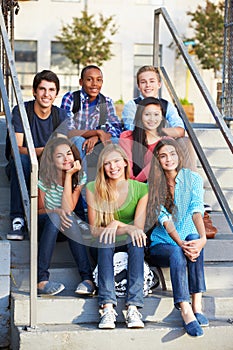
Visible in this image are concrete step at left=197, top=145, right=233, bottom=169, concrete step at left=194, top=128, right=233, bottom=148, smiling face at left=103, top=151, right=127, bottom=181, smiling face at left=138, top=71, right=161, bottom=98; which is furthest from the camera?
concrete step at left=194, top=128, right=233, bottom=148

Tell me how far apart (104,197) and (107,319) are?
0.80 m

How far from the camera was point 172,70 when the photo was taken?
27.5m

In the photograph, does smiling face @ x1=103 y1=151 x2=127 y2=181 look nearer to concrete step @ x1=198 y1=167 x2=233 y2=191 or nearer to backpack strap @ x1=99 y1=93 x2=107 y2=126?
backpack strap @ x1=99 y1=93 x2=107 y2=126

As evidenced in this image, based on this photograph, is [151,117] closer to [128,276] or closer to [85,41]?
[128,276]

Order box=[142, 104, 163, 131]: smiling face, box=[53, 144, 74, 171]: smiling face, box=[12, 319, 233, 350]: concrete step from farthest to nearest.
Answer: box=[142, 104, 163, 131]: smiling face, box=[53, 144, 74, 171]: smiling face, box=[12, 319, 233, 350]: concrete step

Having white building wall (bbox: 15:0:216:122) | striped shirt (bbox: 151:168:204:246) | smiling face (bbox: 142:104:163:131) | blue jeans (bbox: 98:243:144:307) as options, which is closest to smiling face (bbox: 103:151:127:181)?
striped shirt (bbox: 151:168:204:246)

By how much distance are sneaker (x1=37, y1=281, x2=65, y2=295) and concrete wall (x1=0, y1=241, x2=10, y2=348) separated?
21 centimetres

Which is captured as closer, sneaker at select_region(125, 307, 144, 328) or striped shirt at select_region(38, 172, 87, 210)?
sneaker at select_region(125, 307, 144, 328)

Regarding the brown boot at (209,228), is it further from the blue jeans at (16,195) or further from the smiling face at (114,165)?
the blue jeans at (16,195)

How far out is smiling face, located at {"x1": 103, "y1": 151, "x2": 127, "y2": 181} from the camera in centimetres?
524

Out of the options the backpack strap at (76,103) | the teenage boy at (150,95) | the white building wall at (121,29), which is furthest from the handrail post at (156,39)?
the white building wall at (121,29)

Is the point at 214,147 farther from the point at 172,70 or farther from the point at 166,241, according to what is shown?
the point at 172,70

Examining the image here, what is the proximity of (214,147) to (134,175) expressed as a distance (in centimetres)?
163

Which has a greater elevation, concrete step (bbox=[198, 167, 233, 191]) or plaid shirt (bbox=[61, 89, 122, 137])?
plaid shirt (bbox=[61, 89, 122, 137])
